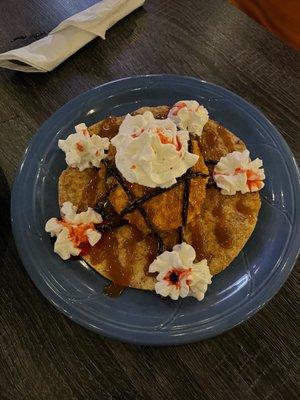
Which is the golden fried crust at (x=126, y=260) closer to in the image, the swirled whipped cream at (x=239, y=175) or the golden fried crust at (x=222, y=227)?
the golden fried crust at (x=222, y=227)

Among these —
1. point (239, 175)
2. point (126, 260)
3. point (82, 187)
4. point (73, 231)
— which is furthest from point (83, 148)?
point (239, 175)

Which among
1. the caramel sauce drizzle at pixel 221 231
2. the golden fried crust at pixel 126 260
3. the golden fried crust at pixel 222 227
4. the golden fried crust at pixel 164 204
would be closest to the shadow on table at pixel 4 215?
the golden fried crust at pixel 126 260

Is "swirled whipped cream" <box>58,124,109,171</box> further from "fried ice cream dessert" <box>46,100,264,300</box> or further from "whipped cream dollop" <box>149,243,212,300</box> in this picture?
"whipped cream dollop" <box>149,243,212,300</box>

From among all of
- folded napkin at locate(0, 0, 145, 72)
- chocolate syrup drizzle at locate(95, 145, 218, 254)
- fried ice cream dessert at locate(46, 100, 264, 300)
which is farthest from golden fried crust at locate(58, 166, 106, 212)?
folded napkin at locate(0, 0, 145, 72)

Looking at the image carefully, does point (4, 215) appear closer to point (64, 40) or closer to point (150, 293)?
point (150, 293)

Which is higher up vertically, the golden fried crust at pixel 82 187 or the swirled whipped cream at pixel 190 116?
the golden fried crust at pixel 82 187

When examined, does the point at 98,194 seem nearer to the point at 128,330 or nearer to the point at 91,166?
the point at 91,166
